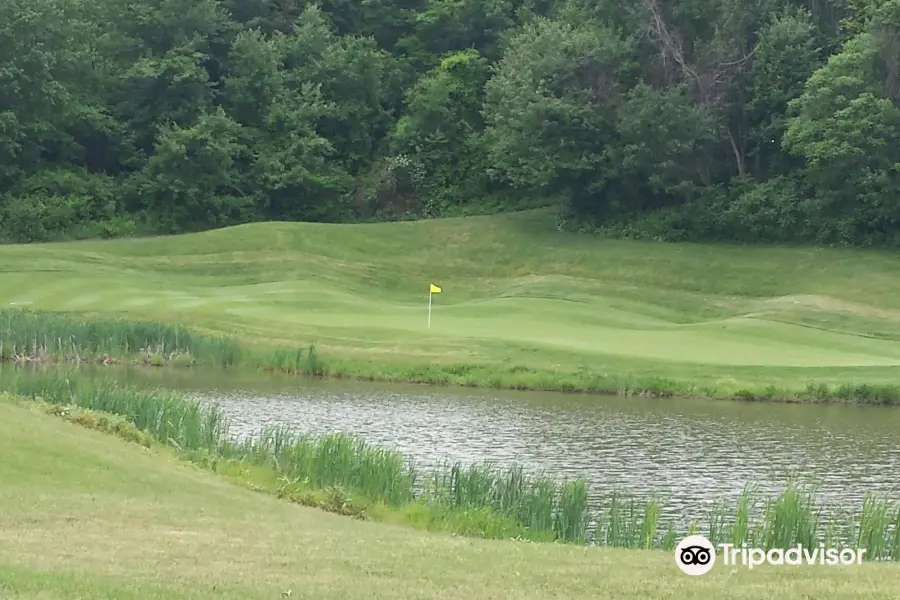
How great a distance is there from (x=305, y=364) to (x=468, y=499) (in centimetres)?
1679

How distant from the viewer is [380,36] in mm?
74000

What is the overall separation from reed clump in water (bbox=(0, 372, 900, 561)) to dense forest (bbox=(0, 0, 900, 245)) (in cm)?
3715

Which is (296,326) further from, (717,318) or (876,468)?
(876,468)

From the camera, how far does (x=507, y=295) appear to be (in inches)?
1893

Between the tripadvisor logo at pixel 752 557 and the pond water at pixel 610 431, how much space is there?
13.4 ft

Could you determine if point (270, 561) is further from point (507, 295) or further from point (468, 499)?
point (507, 295)

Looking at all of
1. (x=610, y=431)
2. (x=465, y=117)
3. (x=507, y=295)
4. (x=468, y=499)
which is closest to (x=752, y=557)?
(x=468, y=499)

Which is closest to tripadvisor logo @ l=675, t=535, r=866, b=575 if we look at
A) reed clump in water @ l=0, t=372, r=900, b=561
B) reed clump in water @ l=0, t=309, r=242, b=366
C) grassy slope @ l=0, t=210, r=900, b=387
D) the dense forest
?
reed clump in water @ l=0, t=372, r=900, b=561

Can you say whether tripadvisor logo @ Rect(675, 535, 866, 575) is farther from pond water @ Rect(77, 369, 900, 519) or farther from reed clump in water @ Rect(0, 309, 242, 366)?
reed clump in water @ Rect(0, 309, 242, 366)

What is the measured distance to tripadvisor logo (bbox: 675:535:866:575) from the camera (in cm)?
1120

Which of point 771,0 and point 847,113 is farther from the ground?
point 771,0

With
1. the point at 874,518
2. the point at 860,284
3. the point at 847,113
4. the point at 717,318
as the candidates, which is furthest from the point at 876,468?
the point at 847,113

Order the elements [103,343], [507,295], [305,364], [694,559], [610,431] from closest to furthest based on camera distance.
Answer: [694,559], [610,431], [103,343], [305,364], [507,295]

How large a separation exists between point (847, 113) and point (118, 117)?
116 ft
